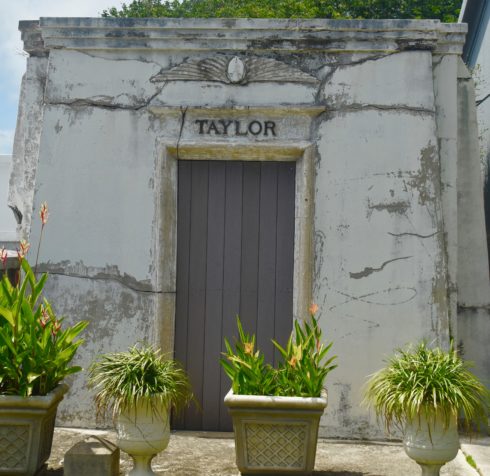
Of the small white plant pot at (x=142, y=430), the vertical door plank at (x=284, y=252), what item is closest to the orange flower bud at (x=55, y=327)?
the small white plant pot at (x=142, y=430)

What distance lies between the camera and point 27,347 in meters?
4.90

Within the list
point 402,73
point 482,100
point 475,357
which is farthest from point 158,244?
point 482,100

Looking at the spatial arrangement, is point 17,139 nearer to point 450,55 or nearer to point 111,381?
point 111,381

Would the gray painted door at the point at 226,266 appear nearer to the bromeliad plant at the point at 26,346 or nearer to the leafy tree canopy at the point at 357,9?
the bromeliad plant at the point at 26,346

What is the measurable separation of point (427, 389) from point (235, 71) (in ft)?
10.1

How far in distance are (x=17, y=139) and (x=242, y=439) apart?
3.62 metres

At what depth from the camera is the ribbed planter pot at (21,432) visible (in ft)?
15.7

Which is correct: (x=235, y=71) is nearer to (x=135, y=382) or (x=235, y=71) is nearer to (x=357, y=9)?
(x=135, y=382)

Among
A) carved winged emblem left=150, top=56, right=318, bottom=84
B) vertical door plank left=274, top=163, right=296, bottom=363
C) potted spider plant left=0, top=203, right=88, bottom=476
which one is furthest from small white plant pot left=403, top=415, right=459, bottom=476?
carved winged emblem left=150, top=56, right=318, bottom=84

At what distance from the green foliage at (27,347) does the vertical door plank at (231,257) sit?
1625 millimetres

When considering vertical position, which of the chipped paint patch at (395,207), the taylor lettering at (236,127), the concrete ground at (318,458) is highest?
the taylor lettering at (236,127)

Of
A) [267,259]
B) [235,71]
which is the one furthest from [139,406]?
[235,71]

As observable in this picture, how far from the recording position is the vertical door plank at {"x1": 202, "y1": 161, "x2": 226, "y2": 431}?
635 cm

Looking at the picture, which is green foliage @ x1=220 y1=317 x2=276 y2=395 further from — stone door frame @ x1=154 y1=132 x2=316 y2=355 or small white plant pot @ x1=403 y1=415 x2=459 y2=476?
stone door frame @ x1=154 y1=132 x2=316 y2=355
